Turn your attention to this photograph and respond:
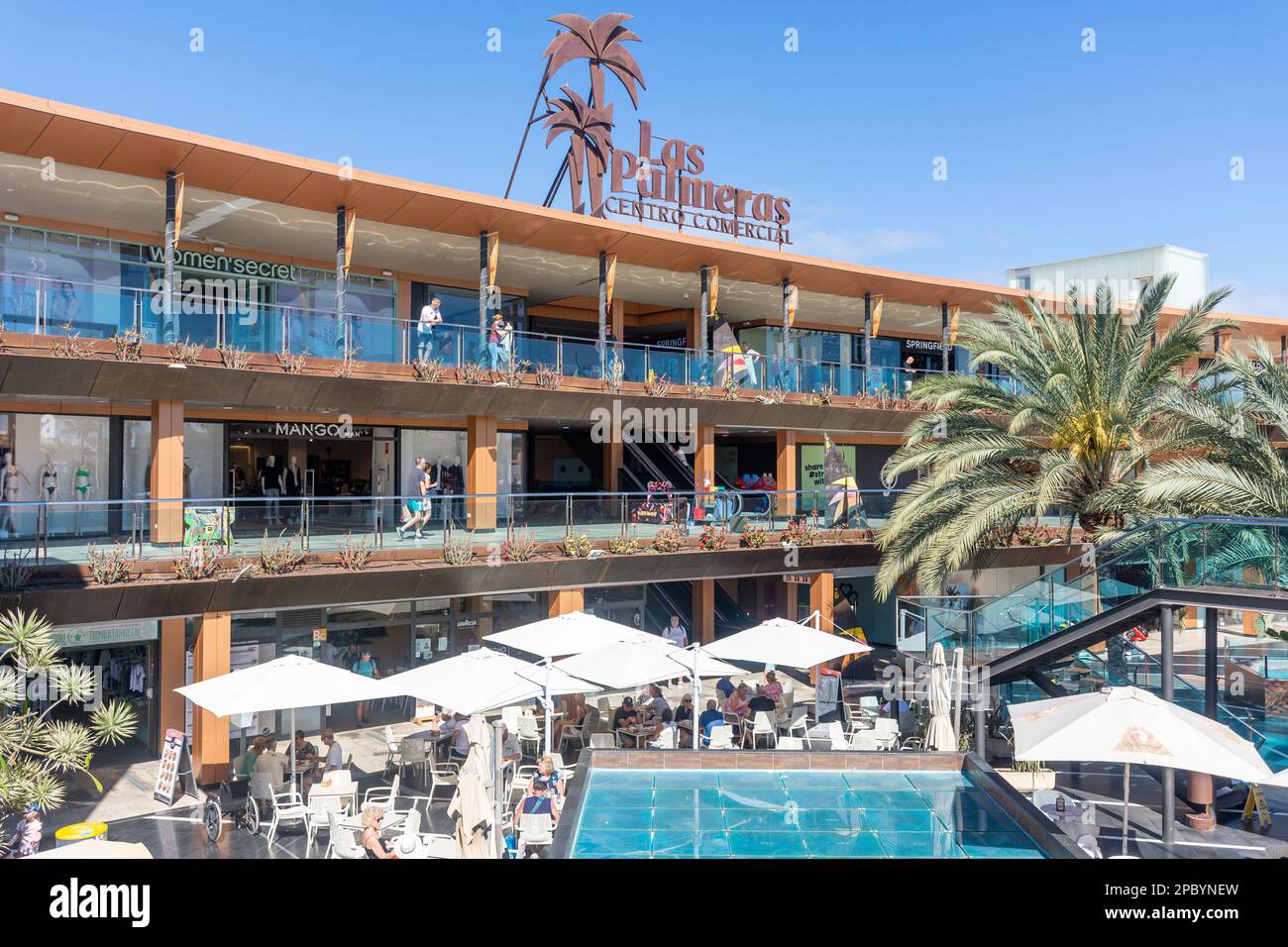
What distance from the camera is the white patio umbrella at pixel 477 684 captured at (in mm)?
13415

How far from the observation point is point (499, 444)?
27.5 meters

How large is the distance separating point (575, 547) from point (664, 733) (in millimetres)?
5694

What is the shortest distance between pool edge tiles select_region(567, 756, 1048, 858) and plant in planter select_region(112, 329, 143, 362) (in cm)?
1136

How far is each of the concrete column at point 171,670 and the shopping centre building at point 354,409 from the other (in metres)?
0.05

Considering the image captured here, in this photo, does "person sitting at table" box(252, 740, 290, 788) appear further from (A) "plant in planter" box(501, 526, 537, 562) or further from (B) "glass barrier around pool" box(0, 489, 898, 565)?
(A) "plant in planter" box(501, 526, 537, 562)

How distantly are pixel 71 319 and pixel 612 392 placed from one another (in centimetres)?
1115

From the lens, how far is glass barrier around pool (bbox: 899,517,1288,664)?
13.5m

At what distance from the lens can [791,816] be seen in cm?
865

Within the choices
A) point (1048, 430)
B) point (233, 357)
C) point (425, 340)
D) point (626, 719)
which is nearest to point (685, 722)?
point (626, 719)

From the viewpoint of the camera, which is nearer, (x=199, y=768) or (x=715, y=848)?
(x=715, y=848)

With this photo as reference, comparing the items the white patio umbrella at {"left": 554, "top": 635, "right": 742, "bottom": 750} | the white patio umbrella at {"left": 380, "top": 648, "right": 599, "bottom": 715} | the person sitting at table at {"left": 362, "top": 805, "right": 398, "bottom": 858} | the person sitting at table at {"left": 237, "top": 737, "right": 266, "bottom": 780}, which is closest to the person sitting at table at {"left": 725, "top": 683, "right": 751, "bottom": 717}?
the white patio umbrella at {"left": 554, "top": 635, "right": 742, "bottom": 750}

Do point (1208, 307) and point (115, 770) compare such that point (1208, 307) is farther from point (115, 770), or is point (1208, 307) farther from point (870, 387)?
point (115, 770)
